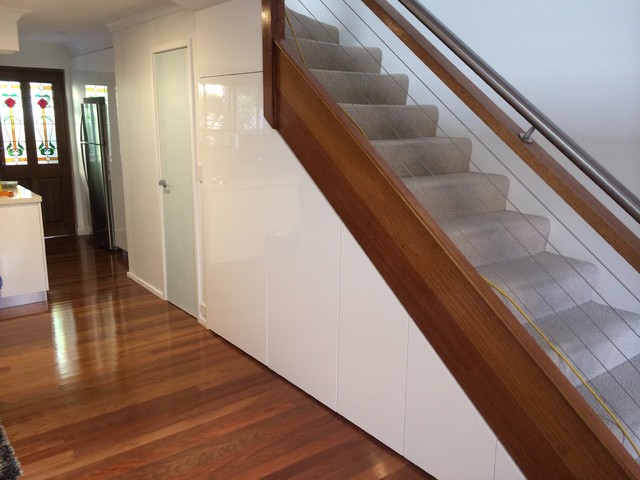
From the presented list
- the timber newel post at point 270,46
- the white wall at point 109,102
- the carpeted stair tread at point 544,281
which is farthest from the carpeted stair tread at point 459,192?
the white wall at point 109,102

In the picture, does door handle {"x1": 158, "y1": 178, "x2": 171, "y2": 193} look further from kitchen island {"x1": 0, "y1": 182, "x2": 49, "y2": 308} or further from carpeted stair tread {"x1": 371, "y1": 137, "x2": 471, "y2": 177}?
carpeted stair tread {"x1": 371, "y1": 137, "x2": 471, "y2": 177}

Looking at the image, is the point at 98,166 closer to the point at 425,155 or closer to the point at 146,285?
the point at 146,285

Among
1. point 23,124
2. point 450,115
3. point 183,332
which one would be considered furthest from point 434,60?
point 23,124

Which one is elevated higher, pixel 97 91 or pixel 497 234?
pixel 97 91

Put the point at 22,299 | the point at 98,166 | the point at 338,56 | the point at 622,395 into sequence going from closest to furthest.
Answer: the point at 622,395
the point at 338,56
the point at 22,299
the point at 98,166

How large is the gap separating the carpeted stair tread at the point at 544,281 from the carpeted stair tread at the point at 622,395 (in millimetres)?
350

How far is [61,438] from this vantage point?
2.70m

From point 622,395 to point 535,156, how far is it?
1.10 metres

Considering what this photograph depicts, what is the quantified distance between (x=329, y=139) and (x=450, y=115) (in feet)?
3.71

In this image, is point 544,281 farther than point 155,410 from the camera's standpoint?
No

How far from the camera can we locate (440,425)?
232cm

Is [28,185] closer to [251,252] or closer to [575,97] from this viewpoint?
[251,252]

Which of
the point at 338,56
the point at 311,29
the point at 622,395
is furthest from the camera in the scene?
the point at 311,29

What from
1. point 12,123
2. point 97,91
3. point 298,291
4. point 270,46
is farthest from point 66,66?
point 298,291
